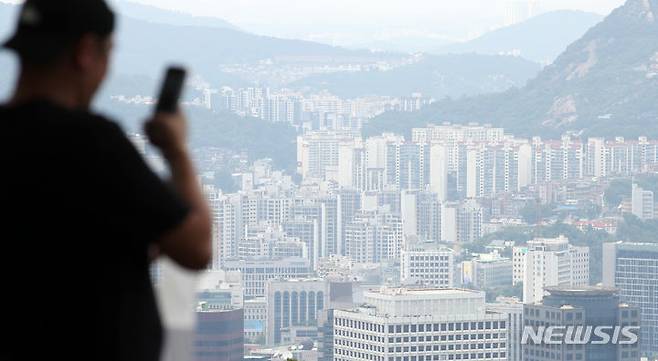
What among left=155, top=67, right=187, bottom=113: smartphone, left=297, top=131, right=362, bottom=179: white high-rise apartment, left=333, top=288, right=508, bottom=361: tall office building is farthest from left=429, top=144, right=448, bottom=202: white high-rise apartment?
left=155, top=67, right=187, bottom=113: smartphone

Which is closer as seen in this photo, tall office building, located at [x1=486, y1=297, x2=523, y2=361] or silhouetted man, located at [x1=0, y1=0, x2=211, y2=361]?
silhouetted man, located at [x1=0, y1=0, x2=211, y2=361]

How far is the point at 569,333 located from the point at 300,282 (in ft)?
27.2

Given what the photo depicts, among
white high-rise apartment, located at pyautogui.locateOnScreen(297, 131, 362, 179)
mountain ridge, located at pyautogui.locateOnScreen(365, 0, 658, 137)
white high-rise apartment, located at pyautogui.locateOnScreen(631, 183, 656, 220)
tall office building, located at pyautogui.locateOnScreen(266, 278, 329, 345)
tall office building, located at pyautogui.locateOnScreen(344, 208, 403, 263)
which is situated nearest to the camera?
tall office building, located at pyautogui.locateOnScreen(266, 278, 329, 345)

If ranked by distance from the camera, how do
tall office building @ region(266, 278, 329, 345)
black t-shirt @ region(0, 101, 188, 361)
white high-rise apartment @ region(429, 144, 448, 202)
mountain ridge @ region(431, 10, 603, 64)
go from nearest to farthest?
black t-shirt @ region(0, 101, 188, 361) < tall office building @ region(266, 278, 329, 345) < white high-rise apartment @ region(429, 144, 448, 202) < mountain ridge @ region(431, 10, 603, 64)

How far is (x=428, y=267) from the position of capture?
96.8 ft

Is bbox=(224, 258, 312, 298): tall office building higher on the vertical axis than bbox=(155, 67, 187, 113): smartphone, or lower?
lower

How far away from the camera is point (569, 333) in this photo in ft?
62.5

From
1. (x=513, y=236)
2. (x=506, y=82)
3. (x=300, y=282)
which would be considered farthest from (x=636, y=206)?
(x=506, y=82)

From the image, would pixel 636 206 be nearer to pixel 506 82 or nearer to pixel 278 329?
pixel 278 329

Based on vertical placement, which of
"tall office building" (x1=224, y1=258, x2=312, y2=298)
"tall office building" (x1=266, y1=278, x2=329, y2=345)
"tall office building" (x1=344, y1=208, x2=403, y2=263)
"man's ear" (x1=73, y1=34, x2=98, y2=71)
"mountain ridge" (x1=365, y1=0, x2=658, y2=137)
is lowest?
"tall office building" (x1=266, y1=278, x2=329, y2=345)

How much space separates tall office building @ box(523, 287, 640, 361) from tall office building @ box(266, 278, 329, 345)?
4.88 meters

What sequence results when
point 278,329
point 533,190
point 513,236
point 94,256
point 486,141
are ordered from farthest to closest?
point 486,141 → point 533,190 → point 513,236 → point 278,329 → point 94,256

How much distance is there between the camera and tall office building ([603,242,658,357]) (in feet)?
79.5

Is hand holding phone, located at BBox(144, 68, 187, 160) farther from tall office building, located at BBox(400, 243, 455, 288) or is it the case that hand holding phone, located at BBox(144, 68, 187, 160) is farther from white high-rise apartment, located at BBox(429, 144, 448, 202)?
white high-rise apartment, located at BBox(429, 144, 448, 202)
